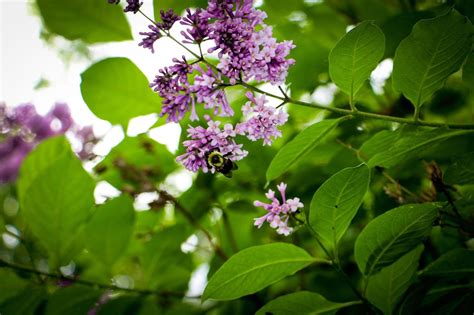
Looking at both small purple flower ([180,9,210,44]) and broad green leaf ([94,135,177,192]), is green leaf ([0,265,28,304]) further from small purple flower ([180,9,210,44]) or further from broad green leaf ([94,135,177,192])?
small purple flower ([180,9,210,44])

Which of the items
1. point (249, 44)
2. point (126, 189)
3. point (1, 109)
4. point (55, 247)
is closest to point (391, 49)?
point (249, 44)

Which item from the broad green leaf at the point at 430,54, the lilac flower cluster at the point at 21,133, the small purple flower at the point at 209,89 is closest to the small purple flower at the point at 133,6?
the small purple flower at the point at 209,89

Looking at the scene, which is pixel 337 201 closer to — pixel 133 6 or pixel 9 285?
pixel 133 6

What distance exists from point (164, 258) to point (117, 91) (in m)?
0.60

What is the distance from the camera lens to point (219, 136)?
0.82m

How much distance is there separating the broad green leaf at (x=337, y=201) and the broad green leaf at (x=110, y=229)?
63 centimetres

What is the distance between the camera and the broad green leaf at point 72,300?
121 centimetres

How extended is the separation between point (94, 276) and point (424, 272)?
1.09 metres

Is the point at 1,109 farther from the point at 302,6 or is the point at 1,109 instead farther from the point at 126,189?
the point at 302,6

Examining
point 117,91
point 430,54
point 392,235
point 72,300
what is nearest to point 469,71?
point 430,54

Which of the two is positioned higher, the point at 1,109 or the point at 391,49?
the point at 391,49

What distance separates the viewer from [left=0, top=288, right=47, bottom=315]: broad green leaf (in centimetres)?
124

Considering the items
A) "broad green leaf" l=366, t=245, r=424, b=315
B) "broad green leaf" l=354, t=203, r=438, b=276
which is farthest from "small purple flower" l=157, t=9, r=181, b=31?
"broad green leaf" l=366, t=245, r=424, b=315

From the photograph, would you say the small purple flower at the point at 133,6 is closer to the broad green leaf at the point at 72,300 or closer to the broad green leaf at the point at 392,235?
the broad green leaf at the point at 392,235
